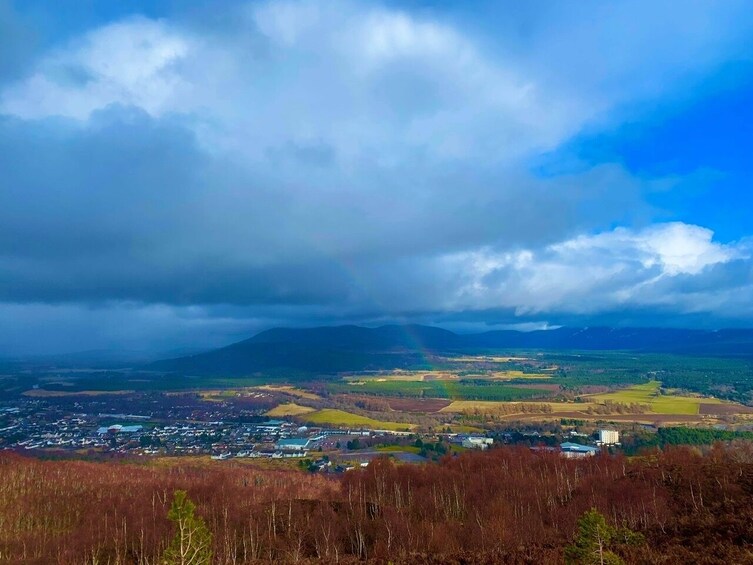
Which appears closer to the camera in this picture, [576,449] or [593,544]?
[593,544]

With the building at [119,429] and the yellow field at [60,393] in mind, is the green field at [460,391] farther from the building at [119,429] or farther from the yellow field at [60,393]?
the yellow field at [60,393]

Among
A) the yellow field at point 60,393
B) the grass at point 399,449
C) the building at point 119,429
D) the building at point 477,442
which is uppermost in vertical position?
the yellow field at point 60,393

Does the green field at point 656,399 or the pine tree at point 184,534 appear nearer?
the pine tree at point 184,534

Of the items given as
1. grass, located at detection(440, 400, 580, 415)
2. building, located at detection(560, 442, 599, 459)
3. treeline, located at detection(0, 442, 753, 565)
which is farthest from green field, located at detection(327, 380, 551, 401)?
treeline, located at detection(0, 442, 753, 565)

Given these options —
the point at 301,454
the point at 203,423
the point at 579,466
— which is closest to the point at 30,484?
the point at 301,454

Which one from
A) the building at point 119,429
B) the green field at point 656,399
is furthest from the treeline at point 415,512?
the green field at point 656,399

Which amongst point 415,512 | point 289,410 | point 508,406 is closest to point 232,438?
point 289,410

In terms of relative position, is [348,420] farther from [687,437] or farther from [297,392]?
[687,437]

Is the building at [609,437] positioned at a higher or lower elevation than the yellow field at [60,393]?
lower
